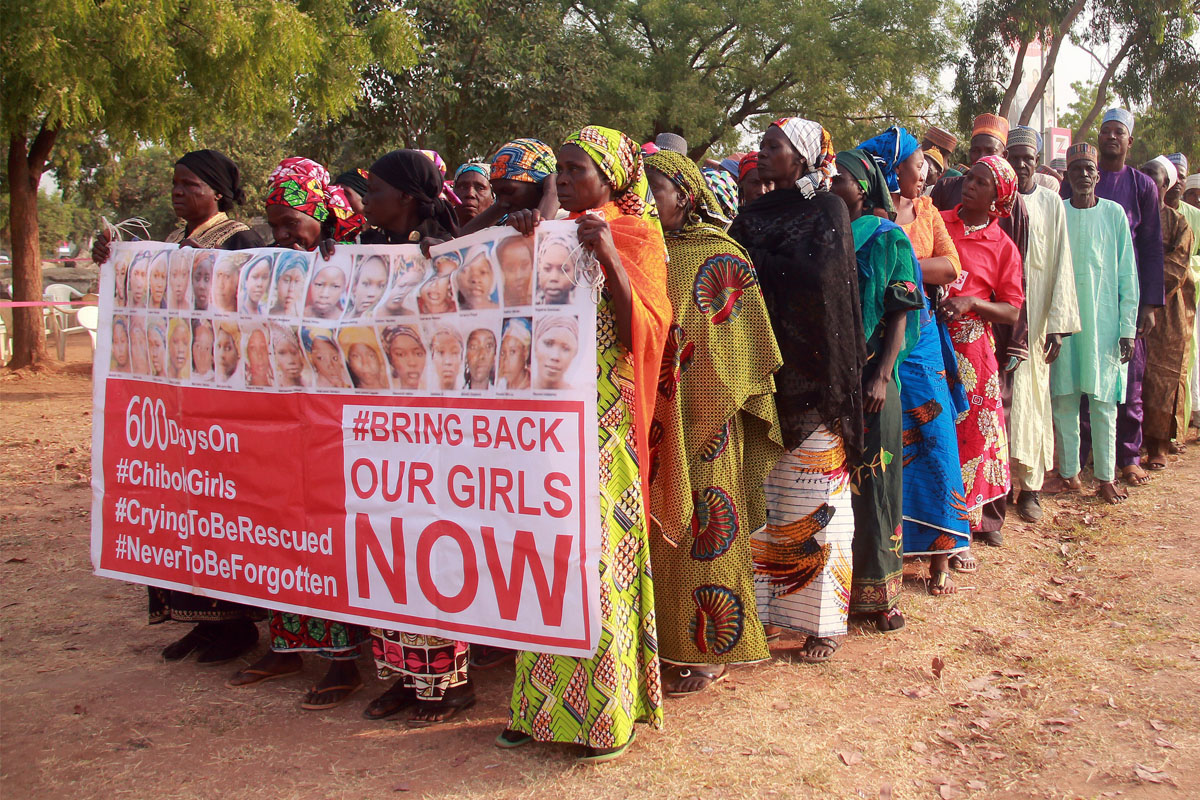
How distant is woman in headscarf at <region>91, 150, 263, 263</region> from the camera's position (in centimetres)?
418

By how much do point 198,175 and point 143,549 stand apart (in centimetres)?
160

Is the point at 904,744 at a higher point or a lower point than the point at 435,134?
lower

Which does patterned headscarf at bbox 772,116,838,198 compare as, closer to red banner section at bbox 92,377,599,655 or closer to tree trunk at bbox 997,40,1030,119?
red banner section at bbox 92,377,599,655

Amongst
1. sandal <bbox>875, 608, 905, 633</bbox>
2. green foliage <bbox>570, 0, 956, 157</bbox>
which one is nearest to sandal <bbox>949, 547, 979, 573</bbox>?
sandal <bbox>875, 608, 905, 633</bbox>

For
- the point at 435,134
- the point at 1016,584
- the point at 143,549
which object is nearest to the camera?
the point at 143,549

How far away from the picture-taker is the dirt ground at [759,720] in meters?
3.12

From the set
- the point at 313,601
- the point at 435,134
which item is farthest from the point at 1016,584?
the point at 435,134

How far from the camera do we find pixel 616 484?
3170 mm

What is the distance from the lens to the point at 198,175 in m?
4.27

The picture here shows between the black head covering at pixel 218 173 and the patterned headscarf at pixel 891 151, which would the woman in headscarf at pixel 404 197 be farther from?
the patterned headscarf at pixel 891 151

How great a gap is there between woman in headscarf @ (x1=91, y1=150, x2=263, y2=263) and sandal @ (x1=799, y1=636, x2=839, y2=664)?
2.84 meters

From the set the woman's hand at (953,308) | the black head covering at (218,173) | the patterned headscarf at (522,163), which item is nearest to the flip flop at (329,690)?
the patterned headscarf at (522,163)

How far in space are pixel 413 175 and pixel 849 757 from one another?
2.66 meters

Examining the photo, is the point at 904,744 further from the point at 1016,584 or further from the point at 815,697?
the point at 1016,584
